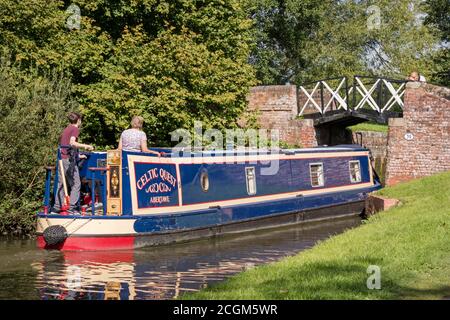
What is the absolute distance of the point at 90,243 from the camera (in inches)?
527

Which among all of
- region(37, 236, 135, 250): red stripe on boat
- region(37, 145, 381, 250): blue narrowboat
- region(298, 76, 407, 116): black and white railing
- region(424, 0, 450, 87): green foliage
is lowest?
region(37, 236, 135, 250): red stripe on boat

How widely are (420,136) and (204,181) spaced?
8.49 meters

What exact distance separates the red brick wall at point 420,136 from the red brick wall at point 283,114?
3678mm

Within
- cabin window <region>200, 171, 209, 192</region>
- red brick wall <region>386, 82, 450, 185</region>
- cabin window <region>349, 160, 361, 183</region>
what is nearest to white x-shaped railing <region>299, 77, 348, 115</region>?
red brick wall <region>386, 82, 450, 185</region>

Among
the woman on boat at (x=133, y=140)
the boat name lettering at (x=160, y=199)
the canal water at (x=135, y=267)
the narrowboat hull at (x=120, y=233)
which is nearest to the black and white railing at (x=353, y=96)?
the narrowboat hull at (x=120, y=233)

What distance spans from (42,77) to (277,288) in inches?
470

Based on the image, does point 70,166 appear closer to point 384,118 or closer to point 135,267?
point 135,267

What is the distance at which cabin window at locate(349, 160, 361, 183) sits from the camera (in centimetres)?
2125

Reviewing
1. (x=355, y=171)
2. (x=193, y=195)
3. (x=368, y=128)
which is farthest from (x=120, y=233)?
(x=368, y=128)

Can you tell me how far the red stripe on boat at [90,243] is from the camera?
13.3 metres

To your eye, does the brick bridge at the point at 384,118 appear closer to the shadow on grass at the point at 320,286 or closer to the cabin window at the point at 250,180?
the cabin window at the point at 250,180

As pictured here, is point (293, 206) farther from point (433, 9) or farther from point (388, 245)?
point (433, 9)

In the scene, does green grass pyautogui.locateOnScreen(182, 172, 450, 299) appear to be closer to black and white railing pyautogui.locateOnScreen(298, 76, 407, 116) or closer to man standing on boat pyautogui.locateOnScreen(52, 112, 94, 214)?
man standing on boat pyautogui.locateOnScreen(52, 112, 94, 214)

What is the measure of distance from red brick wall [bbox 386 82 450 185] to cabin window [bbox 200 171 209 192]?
8254 millimetres
